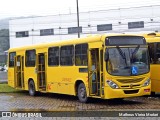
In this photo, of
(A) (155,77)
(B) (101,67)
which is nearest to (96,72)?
(B) (101,67)

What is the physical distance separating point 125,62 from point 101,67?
98cm

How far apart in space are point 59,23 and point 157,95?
157ft

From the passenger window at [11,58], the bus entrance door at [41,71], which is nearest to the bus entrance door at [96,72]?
the bus entrance door at [41,71]

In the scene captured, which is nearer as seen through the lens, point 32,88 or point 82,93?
point 82,93

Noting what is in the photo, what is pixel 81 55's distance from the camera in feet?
59.5

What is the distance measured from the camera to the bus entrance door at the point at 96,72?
1675 centimetres

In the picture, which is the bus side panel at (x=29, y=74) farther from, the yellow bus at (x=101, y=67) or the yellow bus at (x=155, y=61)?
the yellow bus at (x=155, y=61)

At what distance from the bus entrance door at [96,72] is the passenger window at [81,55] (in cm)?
39

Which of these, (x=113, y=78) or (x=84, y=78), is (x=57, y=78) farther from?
(x=113, y=78)

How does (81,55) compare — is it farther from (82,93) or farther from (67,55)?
(82,93)

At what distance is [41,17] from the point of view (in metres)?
69.0

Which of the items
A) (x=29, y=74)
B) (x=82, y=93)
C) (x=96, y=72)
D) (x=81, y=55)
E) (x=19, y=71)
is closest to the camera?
(x=96, y=72)

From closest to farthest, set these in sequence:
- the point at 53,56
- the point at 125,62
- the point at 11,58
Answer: the point at 125,62, the point at 53,56, the point at 11,58

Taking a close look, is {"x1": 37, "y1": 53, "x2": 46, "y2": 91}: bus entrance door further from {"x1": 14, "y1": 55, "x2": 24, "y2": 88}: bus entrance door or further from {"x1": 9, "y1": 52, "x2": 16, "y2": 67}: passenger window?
{"x1": 9, "y1": 52, "x2": 16, "y2": 67}: passenger window
